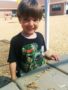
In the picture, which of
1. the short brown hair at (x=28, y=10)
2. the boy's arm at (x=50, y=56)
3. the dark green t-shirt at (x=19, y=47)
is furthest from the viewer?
the boy's arm at (x=50, y=56)

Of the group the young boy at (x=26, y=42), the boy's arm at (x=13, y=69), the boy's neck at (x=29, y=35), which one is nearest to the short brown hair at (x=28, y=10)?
the young boy at (x=26, y=42)

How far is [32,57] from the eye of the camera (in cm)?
223

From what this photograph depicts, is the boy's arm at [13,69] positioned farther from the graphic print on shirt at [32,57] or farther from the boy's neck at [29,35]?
the boy's neck at [29,35]

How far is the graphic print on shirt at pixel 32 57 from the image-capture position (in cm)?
219

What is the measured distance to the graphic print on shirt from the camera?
7.18 ft

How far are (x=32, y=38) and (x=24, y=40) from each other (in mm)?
78

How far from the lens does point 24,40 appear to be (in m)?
2.17

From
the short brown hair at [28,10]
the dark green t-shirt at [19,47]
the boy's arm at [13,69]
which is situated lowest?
the boy's arm at [13,69]

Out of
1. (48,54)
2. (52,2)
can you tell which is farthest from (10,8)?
(48,54)

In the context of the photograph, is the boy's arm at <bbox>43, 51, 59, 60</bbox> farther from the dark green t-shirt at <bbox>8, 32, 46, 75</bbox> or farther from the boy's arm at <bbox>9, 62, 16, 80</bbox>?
the boy's arm at <bbox>9, 62, 16, 80</bbox>

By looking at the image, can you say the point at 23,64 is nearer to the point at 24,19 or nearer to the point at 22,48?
the point at 22,48

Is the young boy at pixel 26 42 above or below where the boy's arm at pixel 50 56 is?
above

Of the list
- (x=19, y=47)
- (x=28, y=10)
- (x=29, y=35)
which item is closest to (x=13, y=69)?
(x=19, y=47)

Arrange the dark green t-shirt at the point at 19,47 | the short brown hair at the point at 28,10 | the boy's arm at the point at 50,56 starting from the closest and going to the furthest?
the short brown hair at the point at 28,10 → the dark green t-shirt at the point at 19,47 → the boy's arm at the point at 50,56
